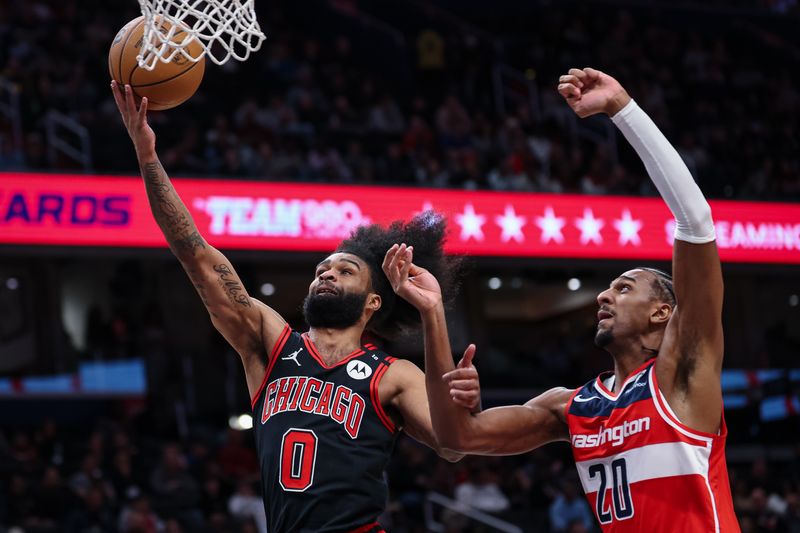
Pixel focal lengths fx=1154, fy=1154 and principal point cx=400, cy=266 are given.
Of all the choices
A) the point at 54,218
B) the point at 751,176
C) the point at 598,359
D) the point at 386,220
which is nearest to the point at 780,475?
the point at 598,359

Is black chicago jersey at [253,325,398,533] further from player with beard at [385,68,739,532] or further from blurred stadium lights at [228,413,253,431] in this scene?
blurred stadium lights at [228,413,253,431]

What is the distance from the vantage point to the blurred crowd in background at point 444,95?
13.9m

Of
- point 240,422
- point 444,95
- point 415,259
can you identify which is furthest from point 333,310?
point 444,95

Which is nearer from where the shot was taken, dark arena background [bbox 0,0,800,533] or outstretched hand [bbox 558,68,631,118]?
outstretched hand [bbox 558,68,631,118]

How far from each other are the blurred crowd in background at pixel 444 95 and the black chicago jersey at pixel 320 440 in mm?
7812

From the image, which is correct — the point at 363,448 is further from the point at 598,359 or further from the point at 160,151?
the point at 598,359

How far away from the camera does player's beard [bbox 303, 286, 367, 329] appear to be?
185 inches

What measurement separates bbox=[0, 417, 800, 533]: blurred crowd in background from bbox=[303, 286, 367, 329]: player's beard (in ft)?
20.7

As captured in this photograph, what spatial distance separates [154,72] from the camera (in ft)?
15.1

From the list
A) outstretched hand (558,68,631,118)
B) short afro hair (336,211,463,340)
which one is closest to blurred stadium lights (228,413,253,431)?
short afro hair (336,211,463,340)

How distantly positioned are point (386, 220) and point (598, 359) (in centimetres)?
605

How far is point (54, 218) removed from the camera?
11.5 metres

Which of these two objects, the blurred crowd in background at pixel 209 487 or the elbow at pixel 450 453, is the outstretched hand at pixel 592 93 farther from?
the blurred crowd in background at pixel 209 487

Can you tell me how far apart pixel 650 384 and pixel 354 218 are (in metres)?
8.49
